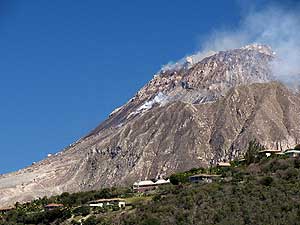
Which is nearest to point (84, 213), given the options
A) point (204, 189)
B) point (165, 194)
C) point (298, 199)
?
point (165, 194)

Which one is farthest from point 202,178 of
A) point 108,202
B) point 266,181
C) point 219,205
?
point 219,205

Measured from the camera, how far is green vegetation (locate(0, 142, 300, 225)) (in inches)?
2520

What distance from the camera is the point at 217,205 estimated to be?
2670 inches

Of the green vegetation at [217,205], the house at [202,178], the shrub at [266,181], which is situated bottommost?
the green vegetation at [217,205]

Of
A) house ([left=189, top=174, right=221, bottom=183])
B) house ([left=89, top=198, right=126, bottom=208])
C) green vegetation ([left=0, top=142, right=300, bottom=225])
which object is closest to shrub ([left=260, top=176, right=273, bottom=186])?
green vegetation ([left=0, top=142, right=300, bottom=225])

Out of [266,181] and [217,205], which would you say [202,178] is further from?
[217,205]

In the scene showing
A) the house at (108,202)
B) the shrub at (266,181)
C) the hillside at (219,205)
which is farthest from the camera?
the house at (108,202)

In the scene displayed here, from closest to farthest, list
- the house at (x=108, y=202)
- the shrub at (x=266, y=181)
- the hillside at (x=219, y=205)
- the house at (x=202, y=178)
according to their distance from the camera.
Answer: the hillside at (x=219, y=205) < the shrub at (x=266, y=181) < the house at (x=108, y=202) < the house at (x=202, y=178)

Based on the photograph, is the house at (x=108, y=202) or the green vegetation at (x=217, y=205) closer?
the green vegetation at (x=217, y=205)

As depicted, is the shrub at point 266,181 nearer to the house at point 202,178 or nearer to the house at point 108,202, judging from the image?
the house at point 202,178

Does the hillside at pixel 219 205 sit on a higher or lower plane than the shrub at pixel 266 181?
lower

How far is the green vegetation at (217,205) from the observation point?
64000 millimetres

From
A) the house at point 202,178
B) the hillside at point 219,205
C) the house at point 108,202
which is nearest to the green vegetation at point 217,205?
the hillside at point 219,205

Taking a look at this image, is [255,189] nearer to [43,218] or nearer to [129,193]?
[43,218]
